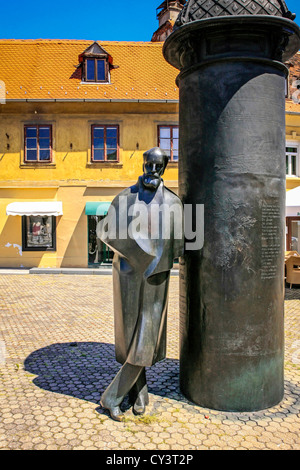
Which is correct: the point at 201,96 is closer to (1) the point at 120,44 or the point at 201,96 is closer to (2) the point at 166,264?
(2) the point at 166,264

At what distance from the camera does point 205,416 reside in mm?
3807

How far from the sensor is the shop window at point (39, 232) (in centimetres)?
1794

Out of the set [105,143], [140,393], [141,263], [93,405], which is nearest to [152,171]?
[141,263]

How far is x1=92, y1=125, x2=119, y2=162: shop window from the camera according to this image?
17797 mm

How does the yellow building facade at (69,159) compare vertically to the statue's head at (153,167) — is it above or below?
above

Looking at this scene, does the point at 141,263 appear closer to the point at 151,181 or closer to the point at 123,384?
the point at 151,181

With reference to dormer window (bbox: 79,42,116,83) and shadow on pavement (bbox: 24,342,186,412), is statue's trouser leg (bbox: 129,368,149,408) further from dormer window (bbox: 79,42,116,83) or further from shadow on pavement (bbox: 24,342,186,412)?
dormer window (bbox: 79,42,116,83)

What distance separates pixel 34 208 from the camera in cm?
1723

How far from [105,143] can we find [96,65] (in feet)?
12.5

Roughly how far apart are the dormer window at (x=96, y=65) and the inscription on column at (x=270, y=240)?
16.4 m

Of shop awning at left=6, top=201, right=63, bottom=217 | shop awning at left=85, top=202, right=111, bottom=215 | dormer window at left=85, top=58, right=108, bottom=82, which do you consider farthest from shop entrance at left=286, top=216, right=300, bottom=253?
dormer window at left=85, top=58, right=108, bottom=82

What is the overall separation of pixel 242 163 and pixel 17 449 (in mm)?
3030

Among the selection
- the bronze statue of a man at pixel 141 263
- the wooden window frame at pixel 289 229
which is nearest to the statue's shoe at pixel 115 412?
the bronze statue of a man at pixel 141 263

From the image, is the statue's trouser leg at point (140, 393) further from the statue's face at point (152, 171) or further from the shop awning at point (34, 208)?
the shop awning at point (34, 208)
